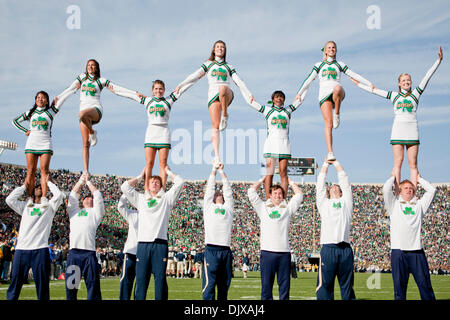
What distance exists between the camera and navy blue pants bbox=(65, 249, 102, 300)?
843cm

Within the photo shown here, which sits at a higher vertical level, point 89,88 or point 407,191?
point 89,88

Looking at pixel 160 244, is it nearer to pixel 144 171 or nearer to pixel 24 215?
pixel 144 171

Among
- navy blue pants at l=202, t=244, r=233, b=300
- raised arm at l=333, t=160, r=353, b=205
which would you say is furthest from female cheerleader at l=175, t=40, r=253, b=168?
raised arm at l=333, t=160, r=353, b=205

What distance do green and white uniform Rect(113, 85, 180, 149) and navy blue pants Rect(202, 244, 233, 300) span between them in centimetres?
237

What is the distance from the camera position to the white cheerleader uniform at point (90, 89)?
387 inches

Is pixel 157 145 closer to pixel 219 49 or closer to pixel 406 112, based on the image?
pixel 219 49

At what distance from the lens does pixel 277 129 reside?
995 centimetres

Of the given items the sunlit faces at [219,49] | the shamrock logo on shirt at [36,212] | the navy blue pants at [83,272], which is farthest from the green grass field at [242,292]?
the sunlit faces at [219,49]

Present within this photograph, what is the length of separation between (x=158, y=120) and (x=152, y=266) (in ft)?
9.72

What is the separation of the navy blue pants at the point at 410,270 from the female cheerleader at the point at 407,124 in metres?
1.98

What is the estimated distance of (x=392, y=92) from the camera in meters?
9.87

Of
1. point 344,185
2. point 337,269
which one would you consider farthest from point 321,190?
point 337,269
